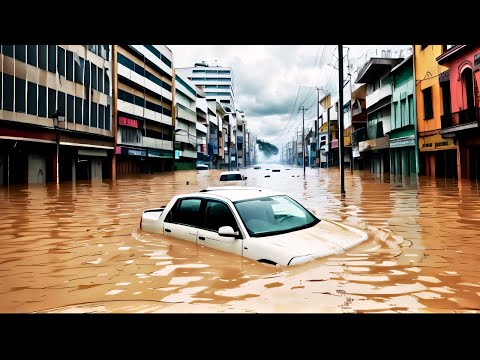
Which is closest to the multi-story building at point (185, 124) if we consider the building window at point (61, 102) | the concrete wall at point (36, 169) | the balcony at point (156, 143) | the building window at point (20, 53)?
the balcony at point (156, 143)

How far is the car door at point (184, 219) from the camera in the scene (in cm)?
725

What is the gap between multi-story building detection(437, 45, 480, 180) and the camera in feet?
85.5

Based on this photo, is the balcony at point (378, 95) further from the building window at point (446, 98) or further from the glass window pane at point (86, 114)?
the glass window pane at point (86, 114)

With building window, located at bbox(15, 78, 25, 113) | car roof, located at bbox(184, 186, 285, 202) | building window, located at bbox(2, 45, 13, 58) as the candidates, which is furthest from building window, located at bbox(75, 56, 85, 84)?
car roof, located at bbox(184, 186, 285, 202)

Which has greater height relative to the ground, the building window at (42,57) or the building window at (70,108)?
the building window at (42,57)

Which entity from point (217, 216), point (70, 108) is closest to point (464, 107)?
point (217, 216)

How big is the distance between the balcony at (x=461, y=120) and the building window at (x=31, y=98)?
30496 millimetres

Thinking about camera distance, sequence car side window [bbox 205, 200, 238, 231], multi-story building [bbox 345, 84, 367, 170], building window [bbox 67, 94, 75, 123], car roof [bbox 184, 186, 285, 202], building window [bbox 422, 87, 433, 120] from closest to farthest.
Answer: car side window [bbox 205, 200, 238, 231] < car roof [bbox 184, 186, 285, 202] < building window [bbox 422, 87, 433, 120] < building window [bbox 67, 94, 75, 123] < multi-story building [bbox 345, 84, 367, 170]

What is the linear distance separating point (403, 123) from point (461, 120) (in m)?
12.5

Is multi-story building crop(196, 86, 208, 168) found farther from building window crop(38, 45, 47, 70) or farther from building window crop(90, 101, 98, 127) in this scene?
building window crop(38, 45, 47, 70)

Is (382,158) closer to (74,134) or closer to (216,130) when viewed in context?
(74,134)
